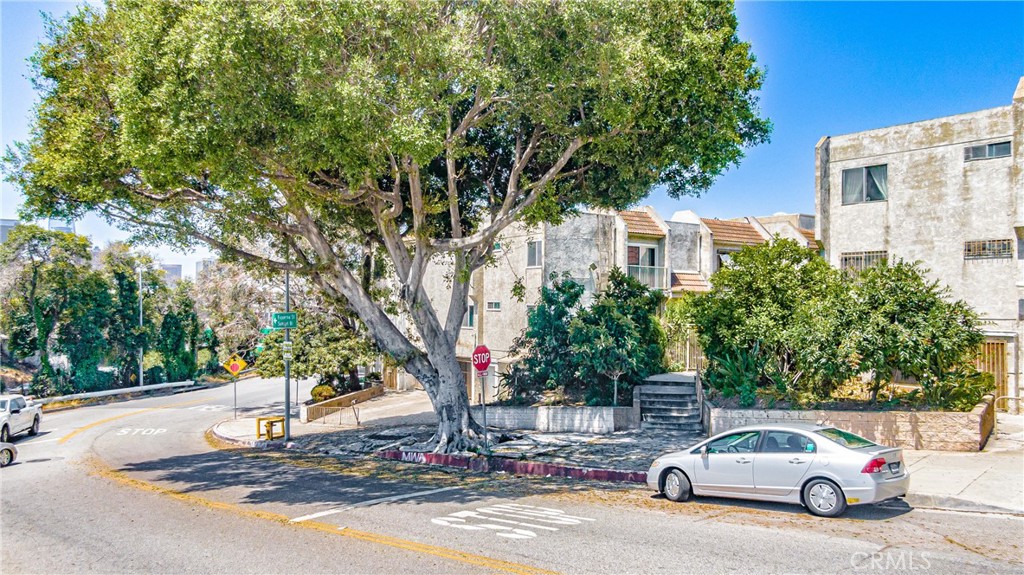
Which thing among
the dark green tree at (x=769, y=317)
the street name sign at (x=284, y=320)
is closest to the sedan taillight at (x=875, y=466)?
the dark green tree at (x=769, y=317)

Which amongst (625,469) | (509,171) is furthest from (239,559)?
(509,171)

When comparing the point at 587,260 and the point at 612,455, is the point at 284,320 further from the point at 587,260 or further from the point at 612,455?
the point at 587,260

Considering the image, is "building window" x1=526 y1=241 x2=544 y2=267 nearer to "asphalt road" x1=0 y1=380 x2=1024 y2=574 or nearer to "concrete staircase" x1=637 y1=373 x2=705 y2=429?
"concrete staircase" x1=637 y1=373 x2=705 y2=429

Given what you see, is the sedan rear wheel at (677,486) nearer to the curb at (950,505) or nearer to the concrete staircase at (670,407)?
the curb at (950,505)

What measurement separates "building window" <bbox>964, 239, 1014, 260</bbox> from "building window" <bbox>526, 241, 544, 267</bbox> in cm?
1445

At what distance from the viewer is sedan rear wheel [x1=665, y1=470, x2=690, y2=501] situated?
12.0 m

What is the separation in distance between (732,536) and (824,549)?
1.18 metres

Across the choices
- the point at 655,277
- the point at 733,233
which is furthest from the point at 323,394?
the point at 733,233

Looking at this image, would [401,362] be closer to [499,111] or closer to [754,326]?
[499,111]

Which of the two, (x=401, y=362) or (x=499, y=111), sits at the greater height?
(x=499, y=111)

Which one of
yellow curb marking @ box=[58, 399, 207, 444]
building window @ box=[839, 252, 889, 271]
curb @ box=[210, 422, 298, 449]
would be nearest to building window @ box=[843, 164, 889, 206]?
building window @ box=[839, 252, 889, 271]

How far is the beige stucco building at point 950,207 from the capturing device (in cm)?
2028

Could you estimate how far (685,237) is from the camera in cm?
3130

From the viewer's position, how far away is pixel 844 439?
35.5 feet
